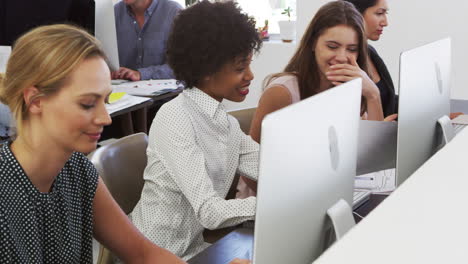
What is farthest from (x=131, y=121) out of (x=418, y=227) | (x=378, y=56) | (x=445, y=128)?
(x=418, y=227)

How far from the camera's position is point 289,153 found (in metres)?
0.81

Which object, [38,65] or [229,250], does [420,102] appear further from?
[38,65]

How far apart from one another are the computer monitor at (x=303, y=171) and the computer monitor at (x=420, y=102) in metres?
0.29

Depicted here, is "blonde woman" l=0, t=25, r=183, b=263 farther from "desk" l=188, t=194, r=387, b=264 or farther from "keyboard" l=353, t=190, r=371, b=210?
"keyboard" l=353, t=190, r=371, b=210

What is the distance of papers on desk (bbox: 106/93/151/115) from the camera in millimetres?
2625

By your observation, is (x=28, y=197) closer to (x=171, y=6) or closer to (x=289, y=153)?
(x=289, y=153)

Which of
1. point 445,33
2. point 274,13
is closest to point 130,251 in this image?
point 445,33

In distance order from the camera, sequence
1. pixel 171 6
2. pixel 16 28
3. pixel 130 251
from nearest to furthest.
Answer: pixel 130 251 < pixel 16 28 < pixel 171 6

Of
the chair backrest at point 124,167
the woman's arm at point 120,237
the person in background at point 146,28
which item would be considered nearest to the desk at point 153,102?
the person in background at point 146,28

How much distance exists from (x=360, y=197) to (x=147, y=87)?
5.93ft

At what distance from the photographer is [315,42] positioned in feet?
6.65

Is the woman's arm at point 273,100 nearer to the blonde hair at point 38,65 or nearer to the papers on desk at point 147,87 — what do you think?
the blonde hair at point 38,65

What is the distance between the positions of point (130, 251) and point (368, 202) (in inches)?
25.1

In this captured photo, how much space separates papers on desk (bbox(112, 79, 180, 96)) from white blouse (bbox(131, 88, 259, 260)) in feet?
4.39
